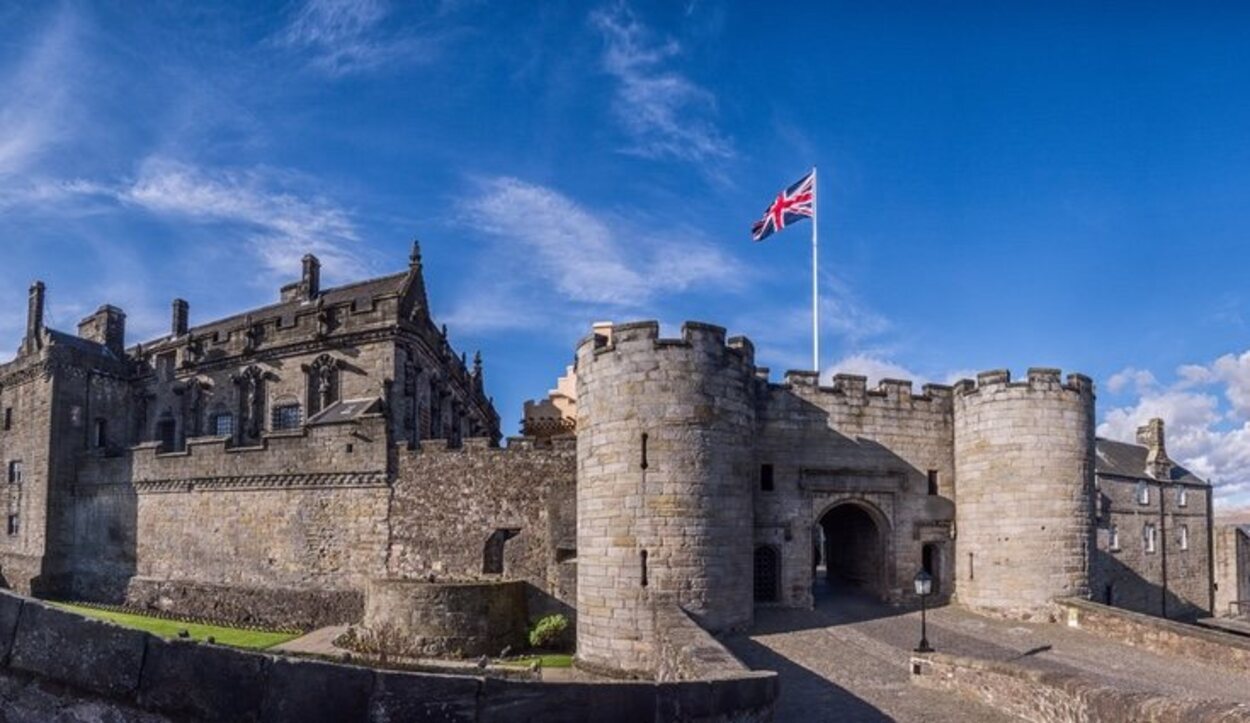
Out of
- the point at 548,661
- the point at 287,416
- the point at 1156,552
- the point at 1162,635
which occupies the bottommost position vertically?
the point at 548,661

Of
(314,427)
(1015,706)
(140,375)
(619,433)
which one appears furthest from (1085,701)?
(140,375)

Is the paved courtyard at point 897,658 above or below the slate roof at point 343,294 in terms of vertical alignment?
below

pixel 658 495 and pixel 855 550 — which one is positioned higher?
pixel 658 495

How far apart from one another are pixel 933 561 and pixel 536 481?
474 inches

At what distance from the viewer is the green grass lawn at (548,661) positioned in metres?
21.2

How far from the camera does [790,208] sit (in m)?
26.9

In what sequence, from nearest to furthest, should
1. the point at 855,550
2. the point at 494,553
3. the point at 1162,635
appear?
the point at 1162,635, the point at 494,553, the point at 855,550

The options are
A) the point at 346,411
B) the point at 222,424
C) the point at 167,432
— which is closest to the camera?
the point at 346,411

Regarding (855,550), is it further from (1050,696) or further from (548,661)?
(1050,696)

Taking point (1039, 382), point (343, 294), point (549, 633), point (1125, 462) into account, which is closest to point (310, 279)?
point (343, 294)

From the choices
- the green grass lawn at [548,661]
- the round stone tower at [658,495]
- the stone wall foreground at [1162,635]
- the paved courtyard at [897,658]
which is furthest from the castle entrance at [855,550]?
the green grass lawn at [548,661]

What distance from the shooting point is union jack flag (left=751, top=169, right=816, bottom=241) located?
2670 centimetres

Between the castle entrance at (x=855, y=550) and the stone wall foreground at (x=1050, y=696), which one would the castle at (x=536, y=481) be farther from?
the stone wall foreground at (x=1050, y=696)

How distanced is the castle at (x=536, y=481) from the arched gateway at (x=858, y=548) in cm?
10
